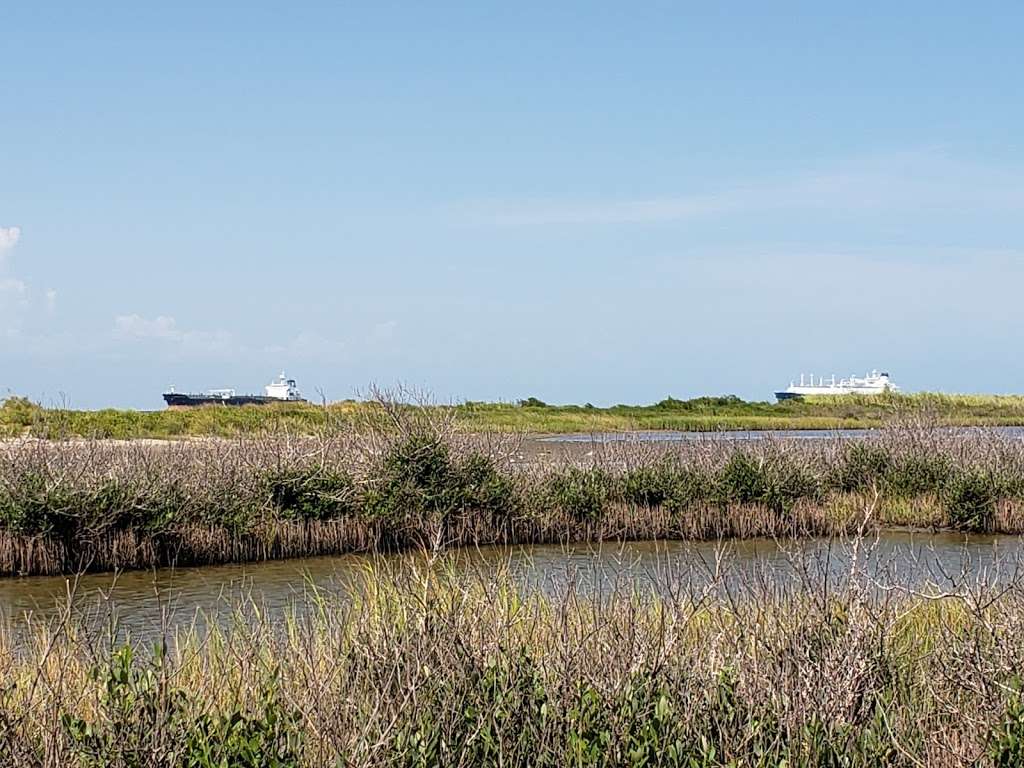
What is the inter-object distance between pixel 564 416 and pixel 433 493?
42346 millimetres

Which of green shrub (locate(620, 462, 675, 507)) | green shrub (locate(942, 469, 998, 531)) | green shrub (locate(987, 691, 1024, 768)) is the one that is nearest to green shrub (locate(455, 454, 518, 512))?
green shrub (locate(620, 462, 675, 507))

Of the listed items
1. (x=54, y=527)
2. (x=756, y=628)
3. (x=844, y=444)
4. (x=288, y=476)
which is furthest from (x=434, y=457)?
(x=756, y=628)

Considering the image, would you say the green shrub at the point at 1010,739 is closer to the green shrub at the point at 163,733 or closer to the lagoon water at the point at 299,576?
the green shrub at the point at 163,733

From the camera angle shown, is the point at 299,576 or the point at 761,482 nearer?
the point at 299,576

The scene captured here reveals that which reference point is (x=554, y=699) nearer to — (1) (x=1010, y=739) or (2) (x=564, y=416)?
(1) (x=1010, y=739)

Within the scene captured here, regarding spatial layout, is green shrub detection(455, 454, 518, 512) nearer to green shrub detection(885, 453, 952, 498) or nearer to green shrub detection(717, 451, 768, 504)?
green shrub detection(717, 451, 768, 504)

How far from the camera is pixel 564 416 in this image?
62.6 meters

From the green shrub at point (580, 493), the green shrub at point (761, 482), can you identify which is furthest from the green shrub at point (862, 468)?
the green shrub at point (580, 493)

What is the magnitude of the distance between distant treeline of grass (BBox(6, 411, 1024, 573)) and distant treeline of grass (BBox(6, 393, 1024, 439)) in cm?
144

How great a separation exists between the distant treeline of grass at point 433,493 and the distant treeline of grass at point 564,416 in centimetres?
144

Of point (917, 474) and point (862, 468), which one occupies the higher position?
point (862, 468)

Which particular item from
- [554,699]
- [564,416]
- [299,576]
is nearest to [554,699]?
[554,699]

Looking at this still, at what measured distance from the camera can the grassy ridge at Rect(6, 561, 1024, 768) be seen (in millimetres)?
5008

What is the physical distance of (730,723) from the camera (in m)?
5.32
